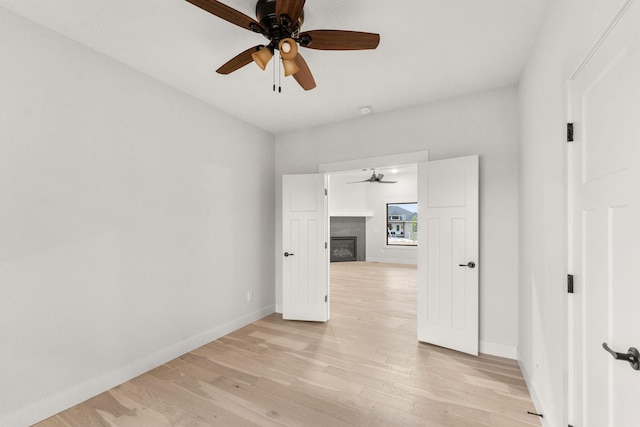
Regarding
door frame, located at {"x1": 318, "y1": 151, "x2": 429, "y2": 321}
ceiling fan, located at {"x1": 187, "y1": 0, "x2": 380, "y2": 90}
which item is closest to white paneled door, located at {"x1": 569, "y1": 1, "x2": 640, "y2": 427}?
ceiling fan, located at {"x1": 187, "y1": 0, "x2": 380, "y2": 90}

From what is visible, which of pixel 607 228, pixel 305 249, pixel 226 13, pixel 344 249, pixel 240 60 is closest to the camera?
pixel 607 228

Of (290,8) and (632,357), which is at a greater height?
(290,8)

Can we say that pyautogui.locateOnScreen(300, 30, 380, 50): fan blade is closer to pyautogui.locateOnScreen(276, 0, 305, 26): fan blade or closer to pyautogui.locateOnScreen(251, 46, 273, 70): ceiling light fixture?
pyautogui.locateOnScreen(276, 0, 305, 26): fan blade

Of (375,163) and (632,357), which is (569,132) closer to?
(632,357)

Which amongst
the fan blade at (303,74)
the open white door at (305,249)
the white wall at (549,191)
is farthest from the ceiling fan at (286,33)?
the open white door at (305,249)

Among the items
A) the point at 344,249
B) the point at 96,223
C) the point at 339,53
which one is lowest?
the point at 344,249

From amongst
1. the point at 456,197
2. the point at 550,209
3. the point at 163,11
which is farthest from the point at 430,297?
the point at 163,11

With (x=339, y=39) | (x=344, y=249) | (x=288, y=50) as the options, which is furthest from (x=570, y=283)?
(x=344, y=249)

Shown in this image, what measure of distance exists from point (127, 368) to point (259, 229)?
211cm

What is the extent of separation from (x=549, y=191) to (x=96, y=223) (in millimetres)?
3302

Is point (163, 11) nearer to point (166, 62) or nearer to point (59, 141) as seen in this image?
point (166, 62)

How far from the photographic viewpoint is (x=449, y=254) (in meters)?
2.97

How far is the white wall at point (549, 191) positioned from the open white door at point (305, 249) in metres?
2.24

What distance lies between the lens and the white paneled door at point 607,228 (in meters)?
0.90
